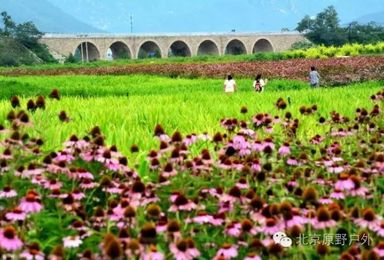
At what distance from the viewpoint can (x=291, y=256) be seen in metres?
2.91

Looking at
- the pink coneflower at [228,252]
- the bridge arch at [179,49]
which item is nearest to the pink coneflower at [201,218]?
the pink coneflower at [228,252]

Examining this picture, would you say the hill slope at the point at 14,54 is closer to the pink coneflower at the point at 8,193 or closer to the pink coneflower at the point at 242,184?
the pink coneflower at the point at 8,193

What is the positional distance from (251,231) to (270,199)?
0.82 metres

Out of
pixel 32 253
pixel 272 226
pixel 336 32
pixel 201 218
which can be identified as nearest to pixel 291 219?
pixel 272 226

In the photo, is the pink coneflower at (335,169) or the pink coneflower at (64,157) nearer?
the pink coneflower at (64,157)

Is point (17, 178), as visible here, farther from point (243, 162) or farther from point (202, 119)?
point (202, 119)

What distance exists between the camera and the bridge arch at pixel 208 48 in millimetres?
82750

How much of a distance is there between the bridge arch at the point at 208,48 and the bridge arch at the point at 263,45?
618 cm

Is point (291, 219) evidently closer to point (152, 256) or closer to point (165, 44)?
point (152, 256)

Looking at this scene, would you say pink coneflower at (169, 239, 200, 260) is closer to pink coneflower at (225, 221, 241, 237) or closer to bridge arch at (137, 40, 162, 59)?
pink coneflower at (225, 221, 241, 237)

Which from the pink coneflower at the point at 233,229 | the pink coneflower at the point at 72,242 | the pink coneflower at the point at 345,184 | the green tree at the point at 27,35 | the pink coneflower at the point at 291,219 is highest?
the green tree at the point at 27,35

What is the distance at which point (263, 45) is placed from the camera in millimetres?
87000

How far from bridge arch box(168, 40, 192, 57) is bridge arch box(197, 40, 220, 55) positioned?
1.79 m

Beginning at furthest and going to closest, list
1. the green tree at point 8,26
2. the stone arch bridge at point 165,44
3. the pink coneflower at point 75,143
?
the stone arch bridge at point 165,44, the green tree at point 8,26, the pink coneflower at point 75,143
